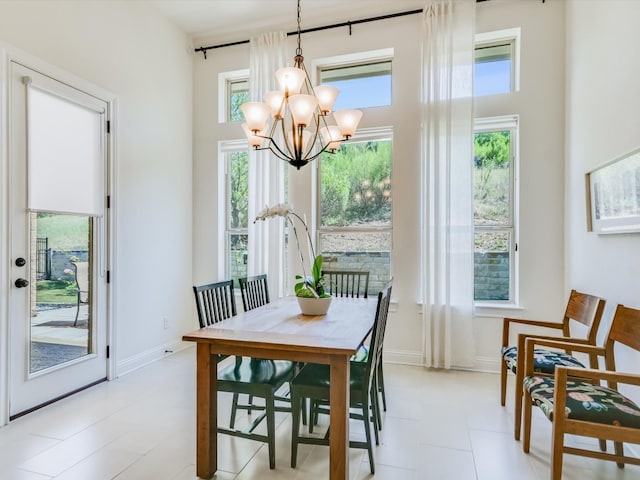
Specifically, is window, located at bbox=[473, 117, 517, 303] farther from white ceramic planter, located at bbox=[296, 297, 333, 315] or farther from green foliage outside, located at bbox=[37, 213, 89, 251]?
green foliage outside, located at bbox=[37, 213, 89, 251]

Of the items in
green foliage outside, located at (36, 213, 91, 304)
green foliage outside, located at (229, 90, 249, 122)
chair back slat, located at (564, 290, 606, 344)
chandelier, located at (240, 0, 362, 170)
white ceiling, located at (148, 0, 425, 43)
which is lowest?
chair back slat, located at (564, 290, 606, 344)

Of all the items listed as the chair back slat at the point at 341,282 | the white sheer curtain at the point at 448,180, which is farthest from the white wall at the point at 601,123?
the chair back slat at the point at 341,282

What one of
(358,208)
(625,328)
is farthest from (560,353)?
(358,208)

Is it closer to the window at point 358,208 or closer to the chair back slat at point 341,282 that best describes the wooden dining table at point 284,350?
the chair back slat at point 341,282

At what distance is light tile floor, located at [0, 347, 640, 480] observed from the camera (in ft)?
6.58

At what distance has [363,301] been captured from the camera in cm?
298

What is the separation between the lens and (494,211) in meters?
3.66

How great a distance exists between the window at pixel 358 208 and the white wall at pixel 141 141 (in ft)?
5.43

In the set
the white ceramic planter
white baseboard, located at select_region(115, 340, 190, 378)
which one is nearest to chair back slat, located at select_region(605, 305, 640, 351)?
the white ceramic planter

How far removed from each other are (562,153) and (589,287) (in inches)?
50.3

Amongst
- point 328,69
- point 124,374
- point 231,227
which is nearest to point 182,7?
point 328,69

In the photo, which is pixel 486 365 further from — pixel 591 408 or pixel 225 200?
pixel 225 200

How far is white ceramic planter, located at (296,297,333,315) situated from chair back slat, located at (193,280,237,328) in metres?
0.53

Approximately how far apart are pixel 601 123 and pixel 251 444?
317 centimetres
